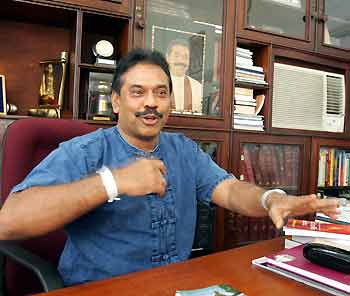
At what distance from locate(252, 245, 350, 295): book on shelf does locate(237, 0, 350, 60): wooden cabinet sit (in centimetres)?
156

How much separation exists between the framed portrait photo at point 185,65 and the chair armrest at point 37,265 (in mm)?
1196

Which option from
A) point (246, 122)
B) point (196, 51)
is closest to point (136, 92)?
point (196, 51)

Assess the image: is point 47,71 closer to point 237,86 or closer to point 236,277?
point 237,86

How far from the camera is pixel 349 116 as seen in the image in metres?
2.58

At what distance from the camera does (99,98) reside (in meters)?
1.79

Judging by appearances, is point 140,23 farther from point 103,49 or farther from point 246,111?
point 246,111

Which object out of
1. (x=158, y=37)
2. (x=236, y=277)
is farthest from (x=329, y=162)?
(x=236, y=277)

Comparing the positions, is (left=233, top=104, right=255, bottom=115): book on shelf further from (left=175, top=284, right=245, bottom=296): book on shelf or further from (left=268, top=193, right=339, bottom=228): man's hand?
(left=175, top=284, right=245, bottom=296): book on shelf

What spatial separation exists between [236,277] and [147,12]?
4.83ft

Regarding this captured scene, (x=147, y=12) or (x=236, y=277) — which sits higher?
(x=147, y=12)

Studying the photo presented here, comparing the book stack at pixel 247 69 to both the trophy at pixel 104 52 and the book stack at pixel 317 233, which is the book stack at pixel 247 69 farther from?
the book stack at pixel 317 233

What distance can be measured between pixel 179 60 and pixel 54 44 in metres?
0.68

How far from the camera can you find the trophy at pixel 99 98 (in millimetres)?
1778

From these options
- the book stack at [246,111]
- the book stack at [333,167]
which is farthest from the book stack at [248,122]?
the book stack at [333,167]
